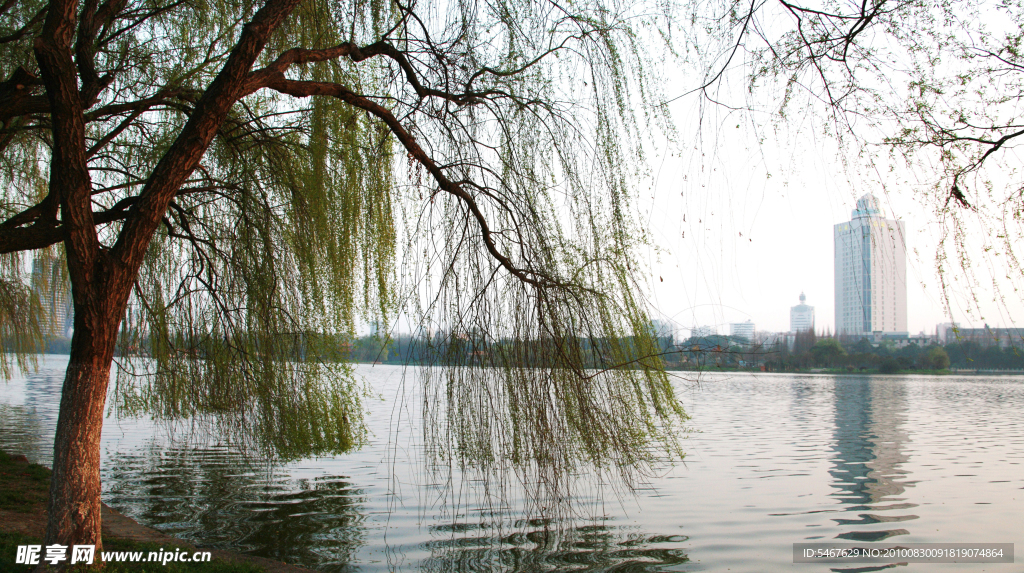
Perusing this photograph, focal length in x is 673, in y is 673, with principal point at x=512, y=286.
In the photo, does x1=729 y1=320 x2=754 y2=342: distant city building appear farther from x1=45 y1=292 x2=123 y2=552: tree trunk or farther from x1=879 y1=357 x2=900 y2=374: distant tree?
x1=879 y1=357 x2=900 y2=374: distant tree

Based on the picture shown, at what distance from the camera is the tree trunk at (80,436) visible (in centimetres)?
311

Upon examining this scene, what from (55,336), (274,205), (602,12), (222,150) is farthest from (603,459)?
(55,336)

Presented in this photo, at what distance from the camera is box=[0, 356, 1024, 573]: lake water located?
5500mm

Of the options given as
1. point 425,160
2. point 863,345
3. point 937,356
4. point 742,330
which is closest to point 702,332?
point 742,330

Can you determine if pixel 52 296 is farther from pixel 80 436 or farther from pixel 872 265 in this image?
pixel 872 265

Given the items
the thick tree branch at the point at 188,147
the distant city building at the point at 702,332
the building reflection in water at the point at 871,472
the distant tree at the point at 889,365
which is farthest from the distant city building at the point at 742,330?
the distant tree at the point at 889,365

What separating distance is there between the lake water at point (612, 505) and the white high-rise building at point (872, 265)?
114cm

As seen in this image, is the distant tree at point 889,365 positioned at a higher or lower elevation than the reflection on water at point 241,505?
higher

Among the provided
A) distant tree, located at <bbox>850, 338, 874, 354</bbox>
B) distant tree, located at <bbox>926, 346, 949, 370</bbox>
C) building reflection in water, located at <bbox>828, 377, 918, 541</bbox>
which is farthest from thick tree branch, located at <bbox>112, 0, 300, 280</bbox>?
distant tree, located at <bbox>926, 346, 949, 370</bbox>

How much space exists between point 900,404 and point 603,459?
74.0ft

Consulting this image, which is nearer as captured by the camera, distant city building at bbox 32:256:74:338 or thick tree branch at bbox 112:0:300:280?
thick tree branch at bbox 112:0:300:280

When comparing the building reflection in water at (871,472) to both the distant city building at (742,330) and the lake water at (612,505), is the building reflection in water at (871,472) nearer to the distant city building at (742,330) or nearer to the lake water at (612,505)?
the lake water at (612,505)

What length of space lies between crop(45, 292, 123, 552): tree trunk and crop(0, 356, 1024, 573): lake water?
1.42 m

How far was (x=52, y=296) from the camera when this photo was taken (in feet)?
28.1
